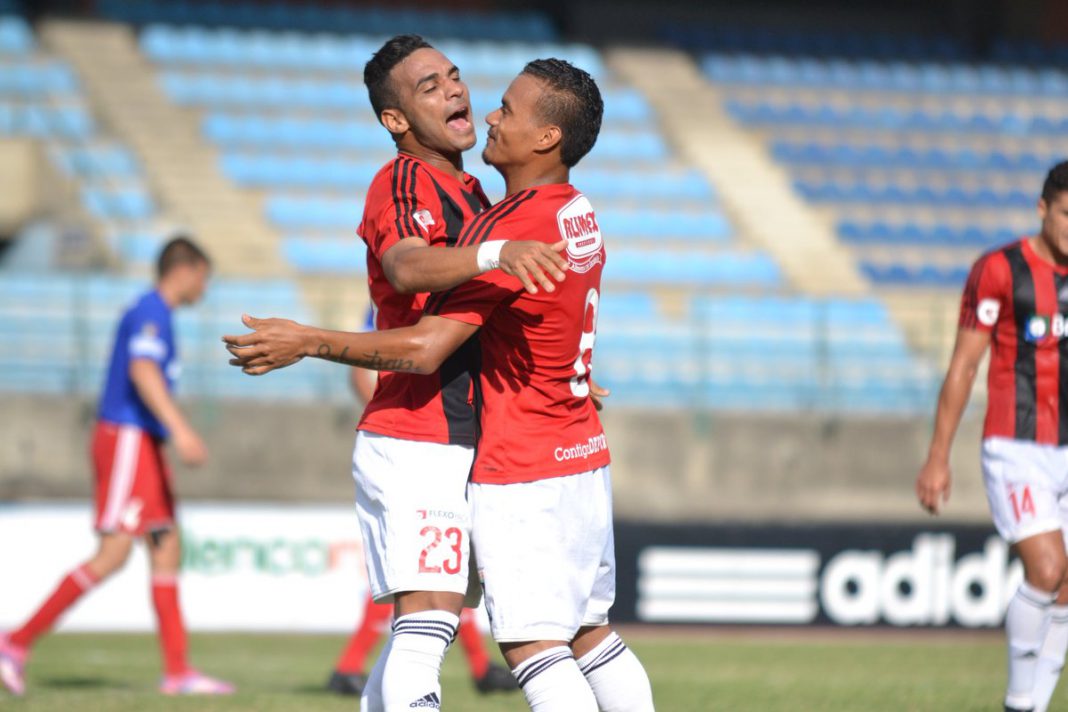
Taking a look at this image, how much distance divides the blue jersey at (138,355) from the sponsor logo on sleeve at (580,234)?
4219mm

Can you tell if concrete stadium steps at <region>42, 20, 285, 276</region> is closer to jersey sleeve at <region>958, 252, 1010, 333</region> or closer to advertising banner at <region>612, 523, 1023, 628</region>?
advertising banner at <region>612, 523, 1023, 628</region>

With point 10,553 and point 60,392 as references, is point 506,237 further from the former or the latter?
point 60,392

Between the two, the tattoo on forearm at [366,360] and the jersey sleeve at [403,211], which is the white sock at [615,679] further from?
the jersey sleeve at [403,211]

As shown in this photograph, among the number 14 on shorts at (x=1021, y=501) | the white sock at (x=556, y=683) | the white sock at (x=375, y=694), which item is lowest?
the white sock at (x=375, y=694)

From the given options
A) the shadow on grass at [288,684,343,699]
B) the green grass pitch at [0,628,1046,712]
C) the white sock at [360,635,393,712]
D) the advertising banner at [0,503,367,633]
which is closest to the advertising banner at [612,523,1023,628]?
the green grass pitch at [0,628,1046,712]

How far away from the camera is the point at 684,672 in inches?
372

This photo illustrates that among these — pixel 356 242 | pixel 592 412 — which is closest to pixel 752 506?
pixel 356 242

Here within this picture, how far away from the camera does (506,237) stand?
4477 mm

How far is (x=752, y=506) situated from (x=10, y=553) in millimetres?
7480

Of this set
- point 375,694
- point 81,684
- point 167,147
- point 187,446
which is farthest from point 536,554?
point 167,147

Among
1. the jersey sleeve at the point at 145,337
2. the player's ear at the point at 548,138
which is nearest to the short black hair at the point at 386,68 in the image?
the player's ear at the point at 548,138

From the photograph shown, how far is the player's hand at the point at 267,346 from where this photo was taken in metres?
4.30

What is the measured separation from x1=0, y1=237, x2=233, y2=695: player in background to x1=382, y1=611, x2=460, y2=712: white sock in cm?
372

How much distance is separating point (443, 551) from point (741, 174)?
702 inches
